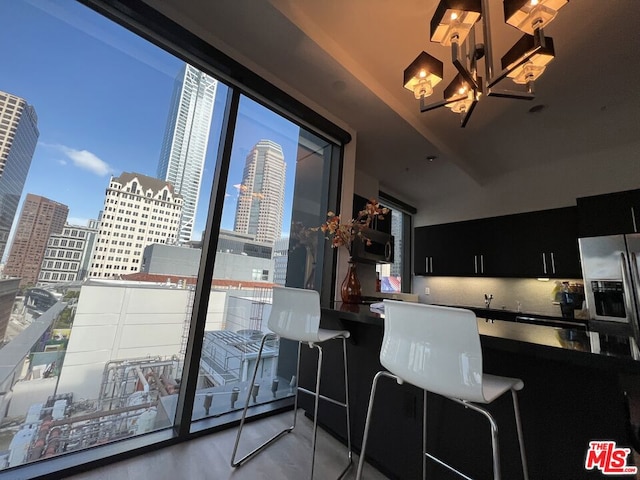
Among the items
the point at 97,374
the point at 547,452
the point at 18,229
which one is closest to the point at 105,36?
the point at 18,229

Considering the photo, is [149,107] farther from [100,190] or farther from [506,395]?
[506,395]

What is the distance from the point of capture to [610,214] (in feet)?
9.52

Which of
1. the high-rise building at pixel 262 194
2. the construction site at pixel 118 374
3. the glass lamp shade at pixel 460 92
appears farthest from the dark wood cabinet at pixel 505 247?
the construction site at pixel 118 374

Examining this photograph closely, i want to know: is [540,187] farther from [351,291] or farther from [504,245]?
[351,291]

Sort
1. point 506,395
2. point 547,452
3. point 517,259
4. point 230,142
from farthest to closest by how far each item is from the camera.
Answer: point 517,259
point 230,142
point 506,395
point 547,452

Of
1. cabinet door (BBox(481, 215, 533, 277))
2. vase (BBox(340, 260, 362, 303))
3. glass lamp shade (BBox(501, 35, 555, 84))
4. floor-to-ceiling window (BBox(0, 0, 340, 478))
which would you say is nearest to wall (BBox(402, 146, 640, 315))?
cabinet door (BBox(481, 215, 533, 277))

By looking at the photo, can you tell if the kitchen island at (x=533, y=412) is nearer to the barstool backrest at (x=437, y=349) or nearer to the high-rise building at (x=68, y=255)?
the barstool backrest at (x=437, y=349)

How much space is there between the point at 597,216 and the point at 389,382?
3296mm

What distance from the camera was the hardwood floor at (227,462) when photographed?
1431mm

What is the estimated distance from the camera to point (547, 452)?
3.36 ft

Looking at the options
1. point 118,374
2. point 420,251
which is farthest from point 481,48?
point 420,251

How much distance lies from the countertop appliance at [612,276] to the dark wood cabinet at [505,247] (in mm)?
310

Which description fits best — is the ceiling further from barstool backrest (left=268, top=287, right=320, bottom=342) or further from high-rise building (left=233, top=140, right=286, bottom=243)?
barstool backrest (left=268, top=287, right=320, bottom=342)

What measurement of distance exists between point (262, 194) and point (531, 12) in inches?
80.2
